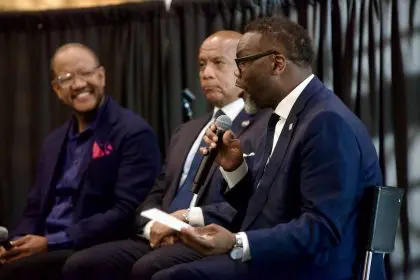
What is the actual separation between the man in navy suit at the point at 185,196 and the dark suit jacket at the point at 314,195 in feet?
1.41

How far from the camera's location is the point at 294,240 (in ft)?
6.65

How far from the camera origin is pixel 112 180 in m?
3.26

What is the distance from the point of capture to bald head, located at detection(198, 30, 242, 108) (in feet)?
10.3

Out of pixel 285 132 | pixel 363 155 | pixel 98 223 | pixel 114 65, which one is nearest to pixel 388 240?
pixel 363 155

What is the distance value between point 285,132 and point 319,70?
1332 mm

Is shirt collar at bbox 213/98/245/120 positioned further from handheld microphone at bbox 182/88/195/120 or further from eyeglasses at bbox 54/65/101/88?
eyeglasses at bbox 54/65/101/88

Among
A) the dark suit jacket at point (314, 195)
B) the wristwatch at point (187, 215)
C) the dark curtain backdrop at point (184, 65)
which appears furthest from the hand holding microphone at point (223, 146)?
the dark curtain backdrop at point (184, 65)

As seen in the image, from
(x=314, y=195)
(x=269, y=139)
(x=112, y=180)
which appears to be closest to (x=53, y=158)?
(x=112, y=180)

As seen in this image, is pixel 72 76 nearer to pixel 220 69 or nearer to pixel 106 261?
pixel 220 69

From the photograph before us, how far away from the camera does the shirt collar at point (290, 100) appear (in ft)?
7.45

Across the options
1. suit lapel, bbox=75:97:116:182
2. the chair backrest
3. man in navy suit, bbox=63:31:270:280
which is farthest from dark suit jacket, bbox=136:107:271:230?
the chair backrest

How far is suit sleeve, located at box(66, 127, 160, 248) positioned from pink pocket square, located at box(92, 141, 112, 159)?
0.22ft

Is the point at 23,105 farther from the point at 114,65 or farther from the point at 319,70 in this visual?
the point at 319,70

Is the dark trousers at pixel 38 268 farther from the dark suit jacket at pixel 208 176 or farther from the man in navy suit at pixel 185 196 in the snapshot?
the dark suit jacket at pixel 208 176
